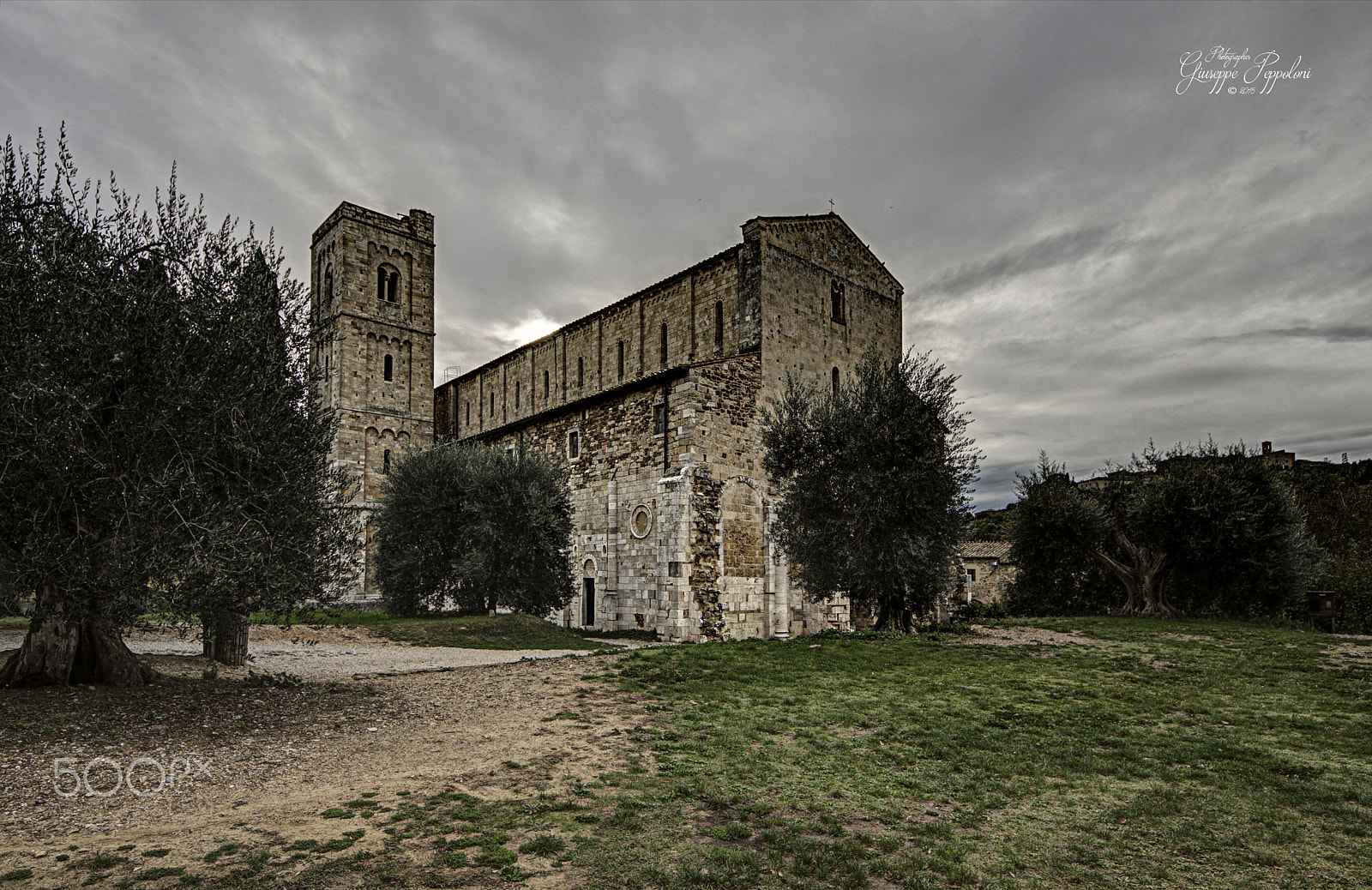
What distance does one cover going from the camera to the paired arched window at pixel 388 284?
3822cm

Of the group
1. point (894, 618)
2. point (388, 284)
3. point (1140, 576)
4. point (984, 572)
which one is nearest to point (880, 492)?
point (894, 618)

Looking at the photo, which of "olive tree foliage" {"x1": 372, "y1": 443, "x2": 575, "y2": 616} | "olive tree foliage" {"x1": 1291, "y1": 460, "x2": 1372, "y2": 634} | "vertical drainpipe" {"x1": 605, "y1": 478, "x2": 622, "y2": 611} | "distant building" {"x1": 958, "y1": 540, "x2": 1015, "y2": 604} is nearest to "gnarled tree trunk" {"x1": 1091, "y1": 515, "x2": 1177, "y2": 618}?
"olive tree foliage" {"x1": 1291, "y1": 460, "x2": 1372, "y2": 634}

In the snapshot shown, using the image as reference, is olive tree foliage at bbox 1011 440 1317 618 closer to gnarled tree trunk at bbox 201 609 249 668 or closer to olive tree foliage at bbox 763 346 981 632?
olive tree foliage at bbox 763 346 981 632

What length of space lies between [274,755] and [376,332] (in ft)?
110

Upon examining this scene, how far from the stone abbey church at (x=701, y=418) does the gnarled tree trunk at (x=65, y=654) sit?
896 cm

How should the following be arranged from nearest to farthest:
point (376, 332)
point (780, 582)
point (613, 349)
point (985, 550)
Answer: point (780, 582), point (613, 349), point (376, 332), point (985, 550)

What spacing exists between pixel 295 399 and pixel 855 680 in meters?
10.0

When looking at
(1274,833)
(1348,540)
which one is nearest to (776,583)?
(1274,833)

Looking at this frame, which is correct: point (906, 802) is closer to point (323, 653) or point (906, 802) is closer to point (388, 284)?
point (323, 653)

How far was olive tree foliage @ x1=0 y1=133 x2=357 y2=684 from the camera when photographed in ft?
26.1

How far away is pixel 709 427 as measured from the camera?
73.9 feet

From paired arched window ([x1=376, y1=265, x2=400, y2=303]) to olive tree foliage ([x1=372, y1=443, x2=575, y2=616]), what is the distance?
1661 cm
